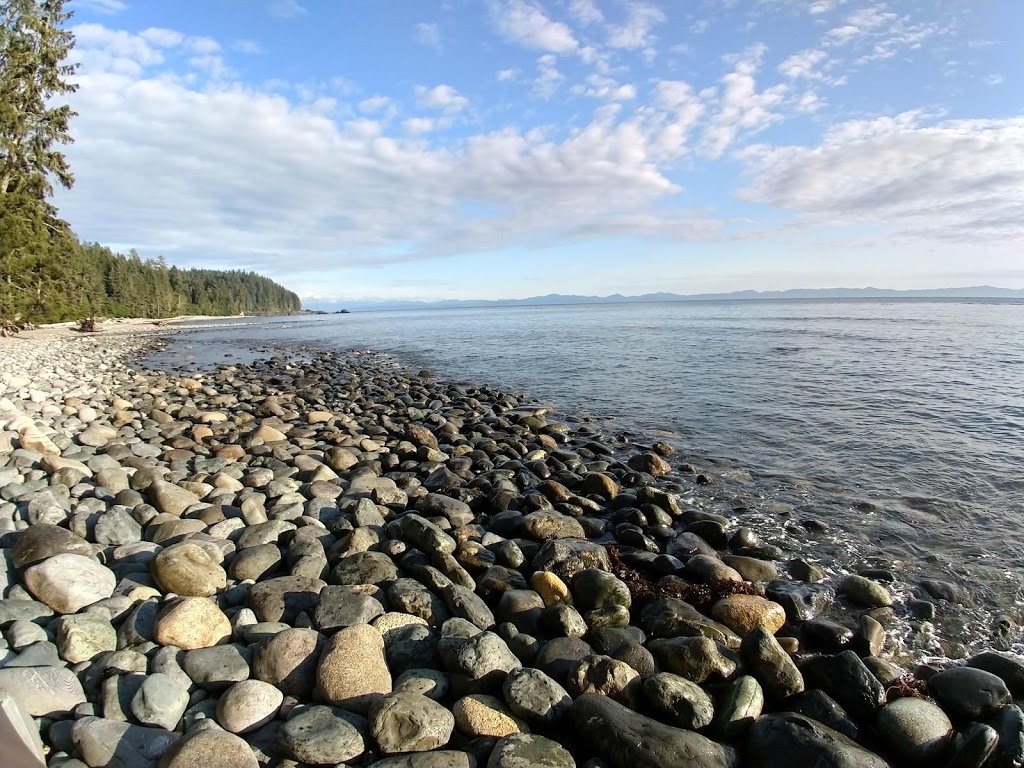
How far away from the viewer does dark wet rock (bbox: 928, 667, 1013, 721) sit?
159 inches

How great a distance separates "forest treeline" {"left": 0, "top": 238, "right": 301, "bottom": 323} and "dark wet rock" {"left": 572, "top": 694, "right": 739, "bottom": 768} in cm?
3958

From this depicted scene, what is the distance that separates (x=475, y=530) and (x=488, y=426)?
21.1 feet

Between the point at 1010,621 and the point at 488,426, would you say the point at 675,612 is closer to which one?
the point at 1010,621

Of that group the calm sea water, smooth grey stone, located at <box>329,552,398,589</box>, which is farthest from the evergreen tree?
smooth grey stone, located at <box>329,552,398,589</box>

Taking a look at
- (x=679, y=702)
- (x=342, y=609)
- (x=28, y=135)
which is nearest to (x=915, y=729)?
(x=679, y=702)

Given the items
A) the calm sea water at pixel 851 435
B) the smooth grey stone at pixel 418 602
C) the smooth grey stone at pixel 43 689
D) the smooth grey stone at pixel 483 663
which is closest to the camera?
the smooth grey stone at pixel 43 689

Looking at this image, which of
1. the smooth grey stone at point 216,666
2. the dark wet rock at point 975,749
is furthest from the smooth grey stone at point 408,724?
the dark wet rock at point 975,749

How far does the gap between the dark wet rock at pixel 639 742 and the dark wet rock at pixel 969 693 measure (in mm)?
2080

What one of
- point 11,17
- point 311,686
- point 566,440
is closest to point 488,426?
point 566,440

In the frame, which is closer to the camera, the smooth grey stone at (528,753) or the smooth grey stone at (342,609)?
the smooth grey stone at (528,753)

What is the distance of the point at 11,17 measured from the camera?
28.9 m

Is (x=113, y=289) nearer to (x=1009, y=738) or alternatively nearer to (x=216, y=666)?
(x=216, y=666)

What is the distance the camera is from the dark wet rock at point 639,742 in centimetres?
322

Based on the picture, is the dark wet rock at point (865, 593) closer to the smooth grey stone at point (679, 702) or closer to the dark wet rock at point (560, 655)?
the smooth grey stone at point (679, 702)
